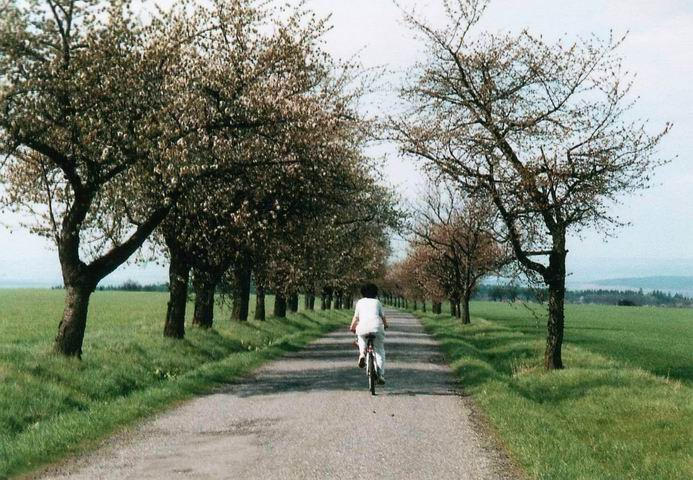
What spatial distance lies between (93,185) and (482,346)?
69.2ft

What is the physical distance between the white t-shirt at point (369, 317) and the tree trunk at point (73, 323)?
6696 mm

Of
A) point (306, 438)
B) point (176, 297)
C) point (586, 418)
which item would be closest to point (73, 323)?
point (176, 297)

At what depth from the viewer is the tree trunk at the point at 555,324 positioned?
21266 millimetres

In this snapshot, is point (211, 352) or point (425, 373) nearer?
point (425, 373)

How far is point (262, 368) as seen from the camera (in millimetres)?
20219

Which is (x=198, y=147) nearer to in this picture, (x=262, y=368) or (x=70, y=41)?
(x=70, y=41)

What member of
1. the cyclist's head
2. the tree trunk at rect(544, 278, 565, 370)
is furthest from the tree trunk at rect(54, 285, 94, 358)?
the tree trunk at rect(544, 278, 565, 370)

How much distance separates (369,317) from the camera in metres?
16.3

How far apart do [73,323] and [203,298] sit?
11.5 m

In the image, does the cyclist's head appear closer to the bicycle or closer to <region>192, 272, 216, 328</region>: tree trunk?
the bicycle

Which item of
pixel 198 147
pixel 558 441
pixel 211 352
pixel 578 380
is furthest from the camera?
pixel 211 352

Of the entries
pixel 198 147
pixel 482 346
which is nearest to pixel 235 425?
pixel 198 147

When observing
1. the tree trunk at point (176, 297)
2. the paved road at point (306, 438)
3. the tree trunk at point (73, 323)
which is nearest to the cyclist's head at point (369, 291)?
the paved road at point (306, 438)

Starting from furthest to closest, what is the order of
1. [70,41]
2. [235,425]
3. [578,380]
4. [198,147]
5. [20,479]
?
[578,380] < [198,147] < [70,41] < [235,425] < [20,479]
